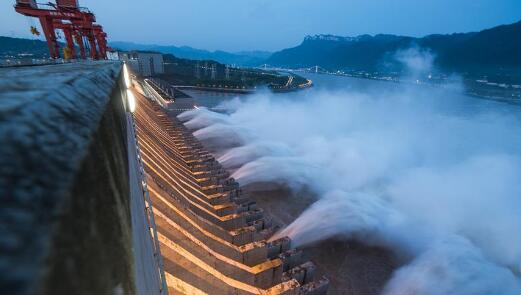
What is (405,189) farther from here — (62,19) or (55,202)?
(62,19)

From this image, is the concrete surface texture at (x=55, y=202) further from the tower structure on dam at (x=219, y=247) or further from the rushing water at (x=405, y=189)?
the rushing water at (x=405, y=189)

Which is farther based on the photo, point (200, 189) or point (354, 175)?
point (354, 175)

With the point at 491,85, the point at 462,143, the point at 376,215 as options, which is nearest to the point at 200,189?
the point at 376,215

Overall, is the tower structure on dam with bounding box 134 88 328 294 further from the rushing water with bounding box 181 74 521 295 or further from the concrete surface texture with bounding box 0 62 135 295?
the concrete surface texture with bounding box 0 62 135 295

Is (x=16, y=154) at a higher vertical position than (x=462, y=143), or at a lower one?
higher

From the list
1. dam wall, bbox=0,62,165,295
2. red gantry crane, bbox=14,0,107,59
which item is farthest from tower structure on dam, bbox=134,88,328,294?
red gantry crane, bbox=14,0,107,59

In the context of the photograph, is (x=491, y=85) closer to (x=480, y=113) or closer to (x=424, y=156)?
(x=480, y=113)

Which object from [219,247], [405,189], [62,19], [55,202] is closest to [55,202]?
[55,202]

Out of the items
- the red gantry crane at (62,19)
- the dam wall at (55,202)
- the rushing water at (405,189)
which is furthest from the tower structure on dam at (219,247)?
the red gantry crane at (62,19)
